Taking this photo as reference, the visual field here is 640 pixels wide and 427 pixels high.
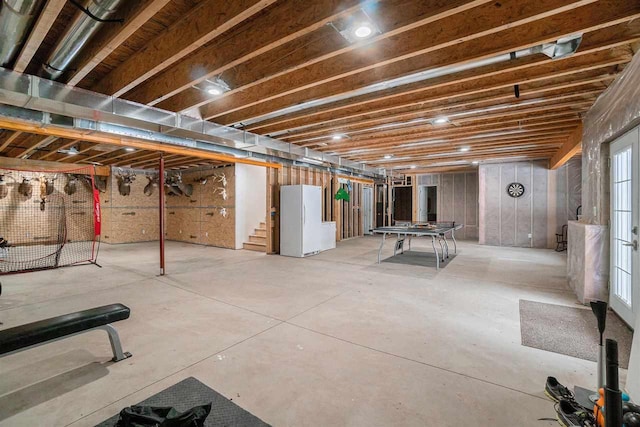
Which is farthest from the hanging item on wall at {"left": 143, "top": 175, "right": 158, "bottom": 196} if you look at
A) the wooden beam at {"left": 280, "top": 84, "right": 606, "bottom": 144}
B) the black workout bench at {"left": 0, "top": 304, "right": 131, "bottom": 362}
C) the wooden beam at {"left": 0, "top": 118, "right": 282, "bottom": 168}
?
the black workout bench at {"left": 0, "top": 304, "right": 131, "bottom": 362}

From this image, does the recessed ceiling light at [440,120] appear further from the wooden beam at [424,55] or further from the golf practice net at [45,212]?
the golf practice net at [45,212]

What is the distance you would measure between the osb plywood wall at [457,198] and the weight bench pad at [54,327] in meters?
10.6

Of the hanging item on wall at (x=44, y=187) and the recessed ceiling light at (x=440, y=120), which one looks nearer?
the recessed ceiling light at (x=440, y=120)

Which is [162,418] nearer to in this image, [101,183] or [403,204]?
[101,183]

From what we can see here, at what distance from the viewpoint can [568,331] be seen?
286 centimetres

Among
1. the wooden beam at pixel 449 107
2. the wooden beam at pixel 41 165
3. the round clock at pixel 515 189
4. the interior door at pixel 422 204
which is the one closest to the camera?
the wooden beam at pixel 449 107

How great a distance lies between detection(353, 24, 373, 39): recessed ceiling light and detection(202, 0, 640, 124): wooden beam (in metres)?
0.44

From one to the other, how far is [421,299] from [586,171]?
10.2 feet

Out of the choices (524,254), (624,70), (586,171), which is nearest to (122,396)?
(624,70)

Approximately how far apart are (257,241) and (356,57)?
20.8ft

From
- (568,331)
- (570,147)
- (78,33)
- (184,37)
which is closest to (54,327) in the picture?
(78,33)

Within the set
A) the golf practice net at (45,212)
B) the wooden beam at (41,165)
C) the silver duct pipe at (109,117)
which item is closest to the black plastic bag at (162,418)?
the silver duct pipe at (109,117)

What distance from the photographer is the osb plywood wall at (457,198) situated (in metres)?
10.7

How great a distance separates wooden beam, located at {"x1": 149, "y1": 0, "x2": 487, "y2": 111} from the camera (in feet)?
7.00
